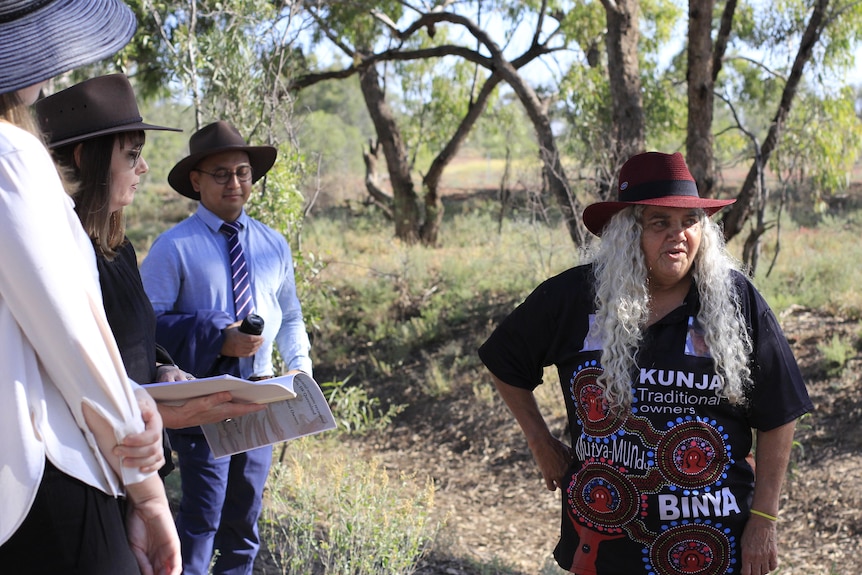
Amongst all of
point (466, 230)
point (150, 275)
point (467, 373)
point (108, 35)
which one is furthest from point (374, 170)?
point (108, 35)

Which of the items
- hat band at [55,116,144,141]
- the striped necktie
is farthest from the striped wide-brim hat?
the striped necktie

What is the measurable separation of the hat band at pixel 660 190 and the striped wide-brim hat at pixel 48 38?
5.80ft

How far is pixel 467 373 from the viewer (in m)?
9.28

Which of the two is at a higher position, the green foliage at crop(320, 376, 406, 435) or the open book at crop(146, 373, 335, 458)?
the open book at crop(146, 373, 335, 458)

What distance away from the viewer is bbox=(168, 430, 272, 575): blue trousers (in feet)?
11.9

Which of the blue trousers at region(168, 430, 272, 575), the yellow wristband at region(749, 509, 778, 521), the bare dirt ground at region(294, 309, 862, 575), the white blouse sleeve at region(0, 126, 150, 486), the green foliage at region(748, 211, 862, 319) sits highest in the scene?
the white blouse sleeve at region(0, 126, 150, 486)

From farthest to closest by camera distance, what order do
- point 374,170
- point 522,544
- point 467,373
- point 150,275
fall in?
point 374,170 < point 467,373 < point 522,544 < point 150,275

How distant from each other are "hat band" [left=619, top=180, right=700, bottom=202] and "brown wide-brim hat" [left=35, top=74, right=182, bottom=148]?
1538mm

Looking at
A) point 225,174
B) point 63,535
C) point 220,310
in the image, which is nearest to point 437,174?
point 225,174

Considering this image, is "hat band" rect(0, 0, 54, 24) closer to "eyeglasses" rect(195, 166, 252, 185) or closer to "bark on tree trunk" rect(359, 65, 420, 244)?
"eyeglasses" rect(195, 166, 252, 185)

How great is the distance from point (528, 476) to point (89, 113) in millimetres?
5216

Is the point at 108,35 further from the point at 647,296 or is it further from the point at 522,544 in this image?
the point at 522,544

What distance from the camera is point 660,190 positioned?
2986 millimetres

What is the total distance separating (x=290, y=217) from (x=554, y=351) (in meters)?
3.54
